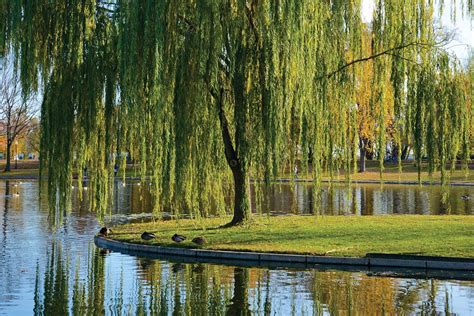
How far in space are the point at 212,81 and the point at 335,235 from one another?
24.3ft

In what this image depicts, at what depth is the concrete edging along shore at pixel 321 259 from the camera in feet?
50.1

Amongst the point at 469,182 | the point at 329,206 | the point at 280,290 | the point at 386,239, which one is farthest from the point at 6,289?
the point at 469,182

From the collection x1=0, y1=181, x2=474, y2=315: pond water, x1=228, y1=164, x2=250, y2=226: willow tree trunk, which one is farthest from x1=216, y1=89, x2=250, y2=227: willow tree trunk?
x1=0, y1=181, x2=474, y2=315: pond water

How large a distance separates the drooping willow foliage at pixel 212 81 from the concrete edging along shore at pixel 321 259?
1.61 metres

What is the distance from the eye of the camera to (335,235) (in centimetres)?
2039

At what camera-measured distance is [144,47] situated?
14.2m

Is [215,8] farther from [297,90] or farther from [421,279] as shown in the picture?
[421,279]

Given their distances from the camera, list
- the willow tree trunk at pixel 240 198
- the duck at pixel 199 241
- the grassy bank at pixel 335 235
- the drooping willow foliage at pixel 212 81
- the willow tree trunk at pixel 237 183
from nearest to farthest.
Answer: the drooping willow foliage at pixel 212 81 < the grassy bank at pixel 335 235 < the duck at pixel 199 241 < the willow tree trunk at pixel 237 183 < the willow tree trunk at pixel 240 198

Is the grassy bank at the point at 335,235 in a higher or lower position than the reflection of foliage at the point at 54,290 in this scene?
higher

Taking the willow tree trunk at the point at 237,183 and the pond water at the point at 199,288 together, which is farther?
the willow tree trunk at the point at 237,183

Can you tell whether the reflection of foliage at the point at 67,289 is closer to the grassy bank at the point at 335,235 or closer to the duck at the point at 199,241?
the duck at the point at 199,241

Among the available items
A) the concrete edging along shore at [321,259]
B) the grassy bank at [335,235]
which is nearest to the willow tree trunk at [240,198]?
the grassy bank at [335,235]

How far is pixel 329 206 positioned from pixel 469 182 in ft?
78.7

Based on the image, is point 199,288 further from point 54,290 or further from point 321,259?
point 321,259
